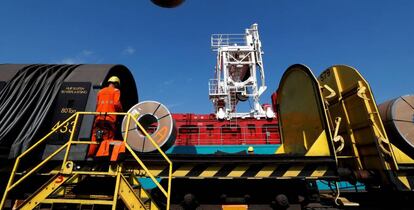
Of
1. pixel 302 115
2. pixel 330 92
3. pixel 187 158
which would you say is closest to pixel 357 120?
pixel 330 92

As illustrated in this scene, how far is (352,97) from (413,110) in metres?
1.15

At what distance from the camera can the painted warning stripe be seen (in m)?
3.98

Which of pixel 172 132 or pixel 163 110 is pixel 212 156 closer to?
pixel 172 132

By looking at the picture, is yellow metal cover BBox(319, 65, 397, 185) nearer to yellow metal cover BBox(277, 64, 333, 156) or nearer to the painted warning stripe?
yellow metal cover BBox(277, 64, 333, 156)

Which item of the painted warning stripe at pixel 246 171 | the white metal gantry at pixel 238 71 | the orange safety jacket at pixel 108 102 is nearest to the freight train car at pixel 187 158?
the painted warning stripe at pixel 246 171

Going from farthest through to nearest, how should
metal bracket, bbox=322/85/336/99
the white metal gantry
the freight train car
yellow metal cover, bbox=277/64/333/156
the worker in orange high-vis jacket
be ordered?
1. the white metal gantry
2. metal bracket, bbox=322/85/336/99
3. the worker in orange high-vis jacket
4. yellow metal cover, bbox=277/64/333/156
5. the freight train car

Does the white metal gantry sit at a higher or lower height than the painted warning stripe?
higher

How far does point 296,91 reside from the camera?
5352 millimetres

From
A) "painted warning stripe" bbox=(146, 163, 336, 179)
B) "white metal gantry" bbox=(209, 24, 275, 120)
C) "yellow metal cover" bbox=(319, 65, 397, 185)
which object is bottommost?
"painted warning stripe" bbox=(146, 163, 336, 179)

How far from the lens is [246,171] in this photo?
401 centimetres

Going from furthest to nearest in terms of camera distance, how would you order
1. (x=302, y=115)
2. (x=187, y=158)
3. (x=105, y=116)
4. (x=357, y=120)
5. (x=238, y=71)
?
(x=238, y=71) → (x=302, y=115) → (x=357, y=120) → (x=105, y=116) → (x=187, y=158)

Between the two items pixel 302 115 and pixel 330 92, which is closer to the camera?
pixel 330 92

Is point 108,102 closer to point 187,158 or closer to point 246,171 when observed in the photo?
point 187,158

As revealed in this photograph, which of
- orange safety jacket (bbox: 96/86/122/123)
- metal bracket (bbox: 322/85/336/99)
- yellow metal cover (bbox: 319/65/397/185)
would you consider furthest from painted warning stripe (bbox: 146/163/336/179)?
metal bracket (bbox: 322/85/336/99)
